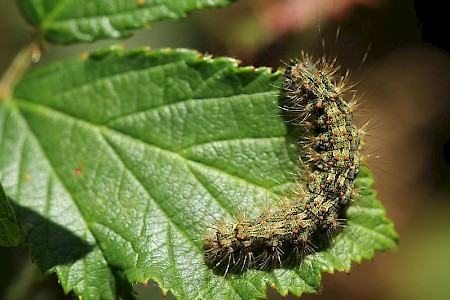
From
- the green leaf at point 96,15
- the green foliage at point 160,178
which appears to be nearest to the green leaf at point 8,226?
the green foliage at point 160,178

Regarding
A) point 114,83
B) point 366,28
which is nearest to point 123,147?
point 114,83

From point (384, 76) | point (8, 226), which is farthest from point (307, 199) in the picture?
point (384, 76)

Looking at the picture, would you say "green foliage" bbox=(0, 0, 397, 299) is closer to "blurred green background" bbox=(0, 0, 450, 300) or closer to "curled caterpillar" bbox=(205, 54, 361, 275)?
"curled caterpillar" bbox=(205, 54, 361, 275)

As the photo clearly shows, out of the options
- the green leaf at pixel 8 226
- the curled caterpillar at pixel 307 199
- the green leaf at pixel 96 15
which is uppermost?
the green leaf at pixel 96 15

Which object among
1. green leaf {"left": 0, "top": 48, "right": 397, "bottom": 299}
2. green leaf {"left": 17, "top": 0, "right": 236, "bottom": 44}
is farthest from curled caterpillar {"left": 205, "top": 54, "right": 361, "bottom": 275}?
green leaf {"left": 17, "top": 0, "right": 236, "bottom": 44}

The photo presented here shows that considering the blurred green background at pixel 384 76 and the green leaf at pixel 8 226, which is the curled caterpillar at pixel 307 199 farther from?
the green leaf at pixel 8 226

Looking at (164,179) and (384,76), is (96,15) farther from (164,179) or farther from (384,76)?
(384,76)
